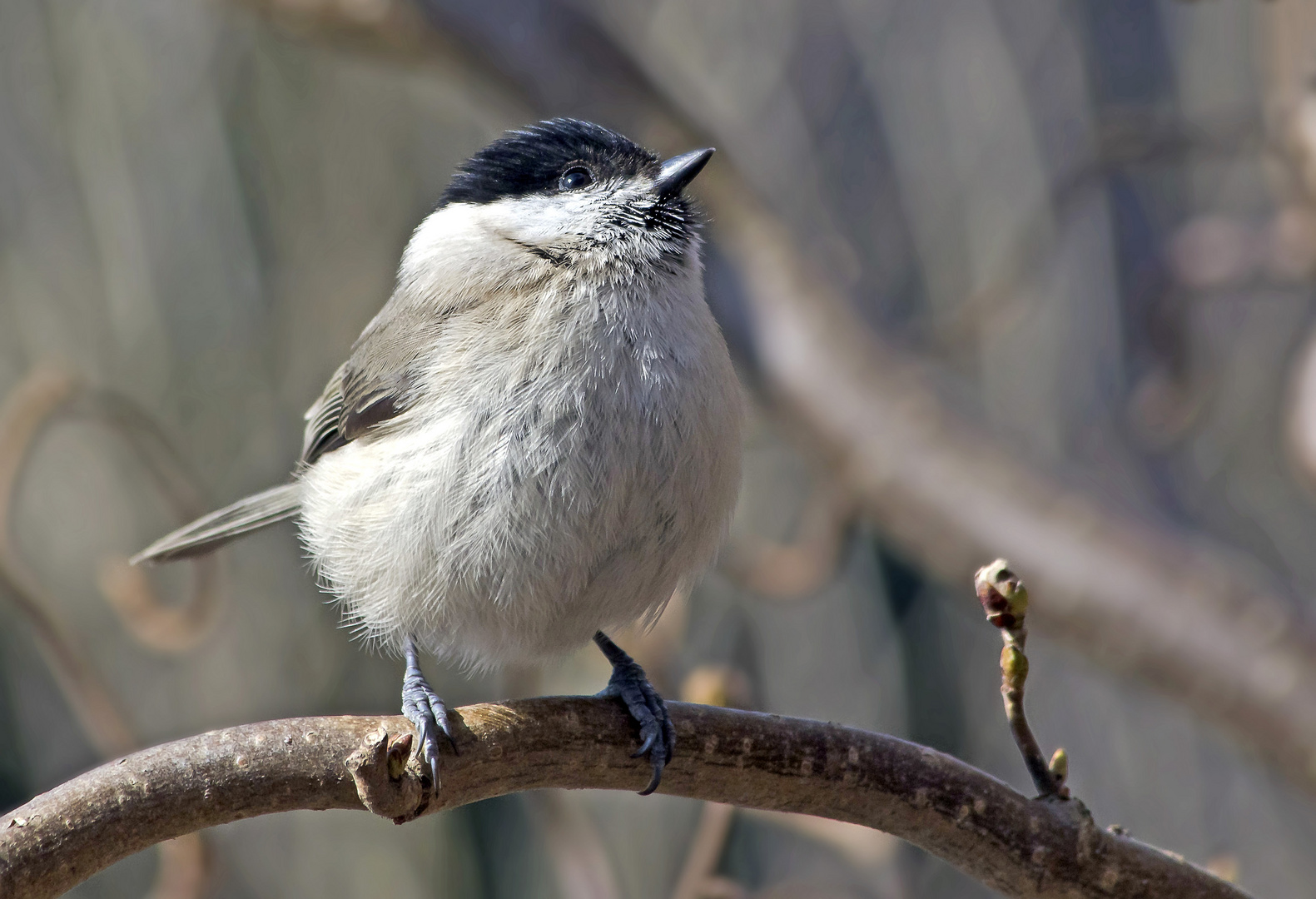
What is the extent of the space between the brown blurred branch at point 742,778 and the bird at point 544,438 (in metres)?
0.04

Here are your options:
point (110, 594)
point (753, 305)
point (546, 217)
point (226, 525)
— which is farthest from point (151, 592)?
point (753, 305)

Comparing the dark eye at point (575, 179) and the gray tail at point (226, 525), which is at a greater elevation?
the dark eye at point (575, 179)

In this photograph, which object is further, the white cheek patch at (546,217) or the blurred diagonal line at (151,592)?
the blurred diagonal line at (151,592)

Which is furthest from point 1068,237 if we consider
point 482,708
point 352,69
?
point 482,708

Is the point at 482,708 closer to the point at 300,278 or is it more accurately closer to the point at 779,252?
the point at 779,252

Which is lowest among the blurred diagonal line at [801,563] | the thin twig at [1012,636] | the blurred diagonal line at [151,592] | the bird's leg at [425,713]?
the bird's leg at [425,713]

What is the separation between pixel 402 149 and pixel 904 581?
1.65 metres

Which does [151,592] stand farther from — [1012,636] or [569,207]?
[1012,636]

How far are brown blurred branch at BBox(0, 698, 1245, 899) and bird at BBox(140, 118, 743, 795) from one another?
0.14ft

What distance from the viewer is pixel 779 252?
2316 mm

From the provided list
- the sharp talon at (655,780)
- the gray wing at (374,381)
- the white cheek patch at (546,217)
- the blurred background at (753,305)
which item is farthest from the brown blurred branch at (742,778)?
the blurred background at (753,305)

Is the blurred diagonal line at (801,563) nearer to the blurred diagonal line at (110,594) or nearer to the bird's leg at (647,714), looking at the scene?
the bird's leg at (647,714)

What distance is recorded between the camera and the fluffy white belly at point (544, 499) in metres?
1.29

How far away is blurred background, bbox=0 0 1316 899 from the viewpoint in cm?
257
